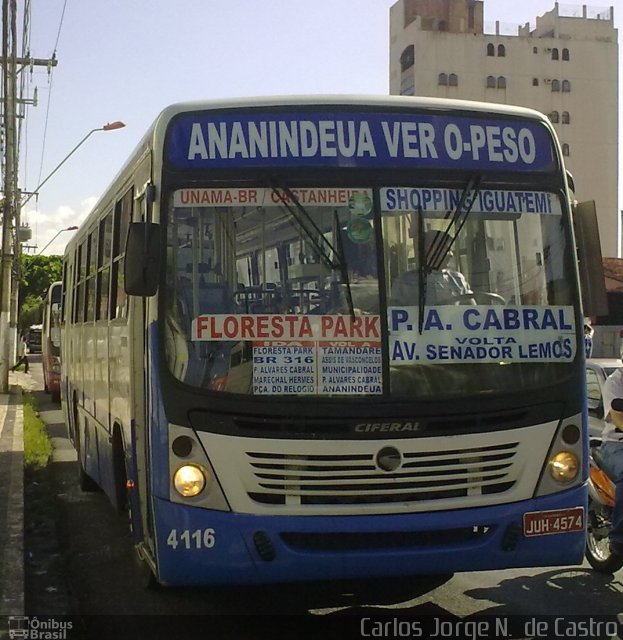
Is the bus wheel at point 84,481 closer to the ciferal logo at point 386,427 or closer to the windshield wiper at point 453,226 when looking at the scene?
the ciferal logo at point 386,427

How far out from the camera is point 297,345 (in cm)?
531

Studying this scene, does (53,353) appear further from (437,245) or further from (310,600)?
(437,245)

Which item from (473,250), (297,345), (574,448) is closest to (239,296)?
(297,345)

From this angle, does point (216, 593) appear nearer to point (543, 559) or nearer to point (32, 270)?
point (543, 559)

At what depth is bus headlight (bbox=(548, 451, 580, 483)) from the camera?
5520mm

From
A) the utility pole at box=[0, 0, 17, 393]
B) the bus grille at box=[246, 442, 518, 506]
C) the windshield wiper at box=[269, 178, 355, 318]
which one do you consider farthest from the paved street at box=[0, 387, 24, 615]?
the utility pole at box=[0, 0, 17, 393]

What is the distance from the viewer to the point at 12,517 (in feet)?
28.8

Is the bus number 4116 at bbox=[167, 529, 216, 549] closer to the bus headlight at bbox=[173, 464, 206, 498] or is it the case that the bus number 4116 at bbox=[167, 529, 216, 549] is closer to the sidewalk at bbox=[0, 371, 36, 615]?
the bus headlight at bbox=[173, 464, 206, 498]

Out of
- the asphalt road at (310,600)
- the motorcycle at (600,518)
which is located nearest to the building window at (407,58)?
the motorcycle at (600,518)

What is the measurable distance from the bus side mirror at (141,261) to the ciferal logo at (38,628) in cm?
193

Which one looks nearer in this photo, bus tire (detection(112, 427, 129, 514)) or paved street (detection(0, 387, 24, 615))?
paved street (detection(0, 387, 24, 615))

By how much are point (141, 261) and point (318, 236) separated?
0.91 m

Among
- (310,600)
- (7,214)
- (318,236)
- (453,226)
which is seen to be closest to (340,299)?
(318,236)

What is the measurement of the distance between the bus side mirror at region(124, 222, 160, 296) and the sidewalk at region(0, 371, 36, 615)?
215cm
